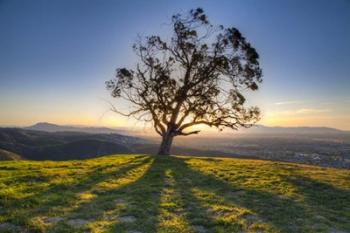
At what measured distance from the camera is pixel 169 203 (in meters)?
14.9

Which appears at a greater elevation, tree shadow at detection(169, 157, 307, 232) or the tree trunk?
the tree trunk

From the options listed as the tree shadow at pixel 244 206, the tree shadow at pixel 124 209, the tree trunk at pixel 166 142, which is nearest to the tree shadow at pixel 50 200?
the tree shadow at pixel 124 209

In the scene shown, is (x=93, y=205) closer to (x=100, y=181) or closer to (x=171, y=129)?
(x=100, y=181)

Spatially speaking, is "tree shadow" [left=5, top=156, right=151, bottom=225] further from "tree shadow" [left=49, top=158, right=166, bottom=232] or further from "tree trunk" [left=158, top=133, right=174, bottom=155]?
"tree trunk" [left=158, top=133, right=174, bottom=155]

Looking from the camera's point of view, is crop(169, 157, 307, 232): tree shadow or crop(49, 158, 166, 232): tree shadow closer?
crop(49, 158, 166, 232): tree shadow

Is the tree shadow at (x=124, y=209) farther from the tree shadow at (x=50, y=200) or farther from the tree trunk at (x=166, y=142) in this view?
the tree trunk at (x=166, y=142)

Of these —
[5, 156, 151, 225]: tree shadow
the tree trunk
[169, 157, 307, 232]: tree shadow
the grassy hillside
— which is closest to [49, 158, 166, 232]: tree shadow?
the grassy hillside

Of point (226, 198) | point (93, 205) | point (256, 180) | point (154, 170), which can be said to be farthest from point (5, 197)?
point (256, 180)

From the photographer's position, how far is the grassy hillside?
457 inches

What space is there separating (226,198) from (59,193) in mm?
8357

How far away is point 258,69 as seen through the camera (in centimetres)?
3991

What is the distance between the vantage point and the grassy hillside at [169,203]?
11609mm

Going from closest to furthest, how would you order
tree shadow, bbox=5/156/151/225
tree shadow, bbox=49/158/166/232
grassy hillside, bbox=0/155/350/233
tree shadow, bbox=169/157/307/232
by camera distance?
tree shadow, bbox=49/158/166/232, grassy hillside, bbox=0/155/350/233, tree shadow, bbox=169/157/307/232, tree shadow, bbox=5/156/151/225

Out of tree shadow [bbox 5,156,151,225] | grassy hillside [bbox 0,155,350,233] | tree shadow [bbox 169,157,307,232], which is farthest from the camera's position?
tree shadow [bbox 5,156,151,225]
